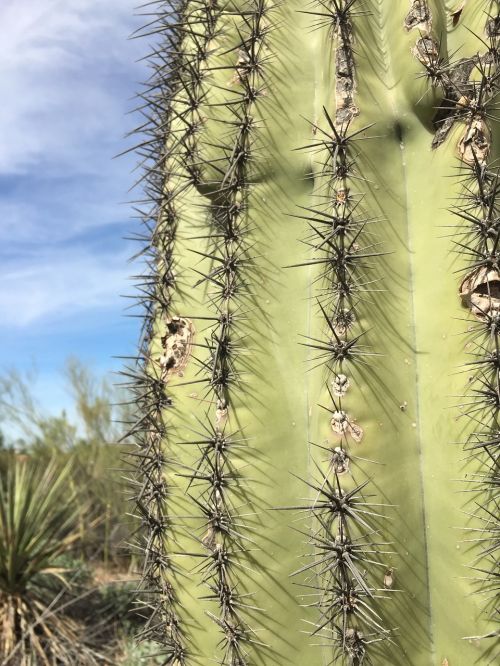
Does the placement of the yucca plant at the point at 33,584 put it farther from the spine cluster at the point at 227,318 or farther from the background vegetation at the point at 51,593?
the spine cluster at the point at 227,318

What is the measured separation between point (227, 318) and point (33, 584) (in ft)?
15.4

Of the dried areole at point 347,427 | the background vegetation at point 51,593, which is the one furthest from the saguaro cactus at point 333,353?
the background vegetation at point 51,593

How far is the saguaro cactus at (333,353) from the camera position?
128 cm

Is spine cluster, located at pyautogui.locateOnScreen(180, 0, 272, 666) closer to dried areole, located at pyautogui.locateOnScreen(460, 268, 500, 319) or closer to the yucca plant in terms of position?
dried areole, located at pyautogui.locateOnScreen(460, 268, 500, 319)

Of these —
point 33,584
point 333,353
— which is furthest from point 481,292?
point 33,584

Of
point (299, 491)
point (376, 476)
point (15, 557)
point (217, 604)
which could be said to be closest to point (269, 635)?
point (217, 604)

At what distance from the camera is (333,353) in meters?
1.33

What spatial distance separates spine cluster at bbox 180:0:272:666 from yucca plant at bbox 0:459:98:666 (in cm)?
363

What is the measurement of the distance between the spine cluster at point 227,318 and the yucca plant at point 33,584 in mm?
3625

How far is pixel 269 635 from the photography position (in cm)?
137

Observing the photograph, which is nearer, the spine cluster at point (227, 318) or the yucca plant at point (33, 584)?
the spine cluster at point (227, 318)

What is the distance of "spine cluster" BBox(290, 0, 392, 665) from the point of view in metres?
1.25

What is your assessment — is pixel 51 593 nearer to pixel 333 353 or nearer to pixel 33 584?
pixel 33 584

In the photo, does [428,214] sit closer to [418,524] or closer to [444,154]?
[444,154]
